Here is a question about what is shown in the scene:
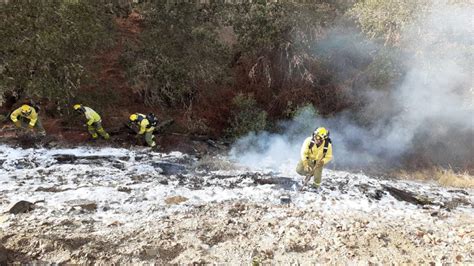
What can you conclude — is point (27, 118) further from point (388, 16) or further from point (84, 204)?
point (388, 16)

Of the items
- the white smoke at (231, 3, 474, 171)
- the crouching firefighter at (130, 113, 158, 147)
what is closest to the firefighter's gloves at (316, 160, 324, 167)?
the white smoke at (231, 3, 474, 171)

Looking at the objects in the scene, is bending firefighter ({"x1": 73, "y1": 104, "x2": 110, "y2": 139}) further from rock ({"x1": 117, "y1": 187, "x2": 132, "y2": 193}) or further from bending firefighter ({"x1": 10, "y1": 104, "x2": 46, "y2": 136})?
rock ({"x1": 117, "y1": 187, "x2": 132, "y2": 193})

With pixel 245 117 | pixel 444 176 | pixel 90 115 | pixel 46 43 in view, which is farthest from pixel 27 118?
pixel 444 176

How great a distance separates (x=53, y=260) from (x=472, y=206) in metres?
8.55

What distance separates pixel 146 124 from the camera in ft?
33.3

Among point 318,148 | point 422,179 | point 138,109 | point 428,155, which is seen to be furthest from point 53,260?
point 428,155

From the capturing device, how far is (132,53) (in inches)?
440

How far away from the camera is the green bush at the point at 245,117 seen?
38.3 ft

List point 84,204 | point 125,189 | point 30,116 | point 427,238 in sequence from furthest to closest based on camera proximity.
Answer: point 30,116 < point 125,189 < point 84,204 < point 427,238

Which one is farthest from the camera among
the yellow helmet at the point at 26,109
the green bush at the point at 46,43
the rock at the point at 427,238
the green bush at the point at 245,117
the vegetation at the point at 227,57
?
the green bush at the point at 245,117

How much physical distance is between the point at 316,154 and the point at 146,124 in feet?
16.1

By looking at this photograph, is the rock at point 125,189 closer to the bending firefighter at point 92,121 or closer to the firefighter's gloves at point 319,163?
the bending firefighter at point 92,121

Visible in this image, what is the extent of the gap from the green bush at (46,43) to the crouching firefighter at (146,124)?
1.85 meters

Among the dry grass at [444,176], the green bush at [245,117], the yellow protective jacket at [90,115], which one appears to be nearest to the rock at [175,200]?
the yellow protective jacket at [90,115]
